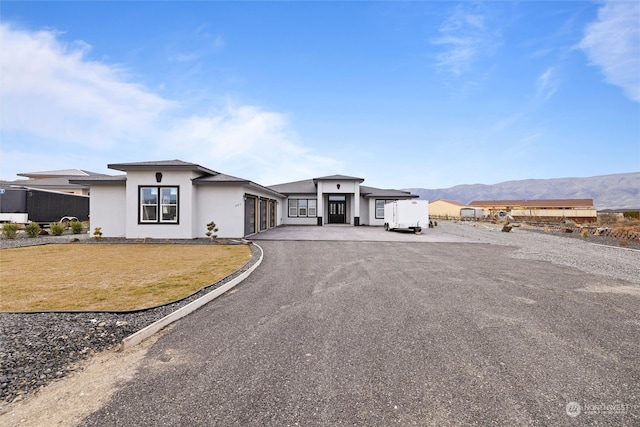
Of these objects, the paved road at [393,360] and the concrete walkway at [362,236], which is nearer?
the paved road at [393,360]

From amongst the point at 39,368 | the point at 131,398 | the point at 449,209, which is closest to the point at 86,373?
the point at 39,368

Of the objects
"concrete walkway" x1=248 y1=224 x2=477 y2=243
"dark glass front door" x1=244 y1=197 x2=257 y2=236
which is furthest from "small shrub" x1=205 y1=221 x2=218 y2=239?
"concrete walkway" x1=248 y1=224 x2=477 y2=243

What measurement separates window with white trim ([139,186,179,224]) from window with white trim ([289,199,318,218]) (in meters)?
16.0

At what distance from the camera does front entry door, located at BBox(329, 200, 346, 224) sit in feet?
109

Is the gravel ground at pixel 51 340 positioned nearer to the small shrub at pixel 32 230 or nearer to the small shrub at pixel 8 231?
the small shrub at pixel 8 231

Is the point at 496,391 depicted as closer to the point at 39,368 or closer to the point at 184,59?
the point at 39,368

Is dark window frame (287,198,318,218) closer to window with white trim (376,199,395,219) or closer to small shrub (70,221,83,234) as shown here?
window with white trim (376,199,395,219)

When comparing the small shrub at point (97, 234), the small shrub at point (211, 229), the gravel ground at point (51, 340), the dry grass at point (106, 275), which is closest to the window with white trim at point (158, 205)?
the small shrub at point (211, 229)

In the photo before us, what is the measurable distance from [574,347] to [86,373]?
6.51 m

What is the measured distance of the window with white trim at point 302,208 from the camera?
3177 cm

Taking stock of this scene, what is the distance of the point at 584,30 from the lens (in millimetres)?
14266

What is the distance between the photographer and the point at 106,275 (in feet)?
27.5

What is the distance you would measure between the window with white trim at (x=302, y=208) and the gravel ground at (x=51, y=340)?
26079 mm

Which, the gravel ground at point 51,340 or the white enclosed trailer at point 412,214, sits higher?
the white enclosed trailer at point 412,214
